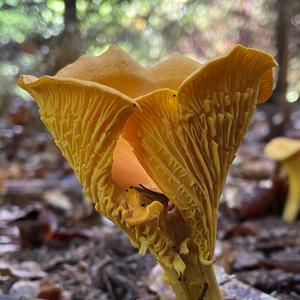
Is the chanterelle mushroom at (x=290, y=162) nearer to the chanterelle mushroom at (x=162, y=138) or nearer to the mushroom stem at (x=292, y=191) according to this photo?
the mushroom stem at (x=292, y=191)

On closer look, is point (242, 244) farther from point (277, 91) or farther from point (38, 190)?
point (277, 91)

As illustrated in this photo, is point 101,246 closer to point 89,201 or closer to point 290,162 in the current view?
point 89,201

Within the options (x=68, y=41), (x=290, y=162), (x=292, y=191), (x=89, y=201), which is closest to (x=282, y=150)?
(x=290, y=162)

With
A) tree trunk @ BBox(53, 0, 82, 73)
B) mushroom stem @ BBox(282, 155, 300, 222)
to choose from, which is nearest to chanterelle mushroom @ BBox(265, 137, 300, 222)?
mushroom stem @ BBox(282, 155, 300, 222)

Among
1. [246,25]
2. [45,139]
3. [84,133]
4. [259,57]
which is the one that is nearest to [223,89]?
[259,57]

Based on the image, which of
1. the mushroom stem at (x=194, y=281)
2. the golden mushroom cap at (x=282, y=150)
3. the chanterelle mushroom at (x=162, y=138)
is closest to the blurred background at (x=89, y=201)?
the chanterelle mushroom at (x=162, y=138)
